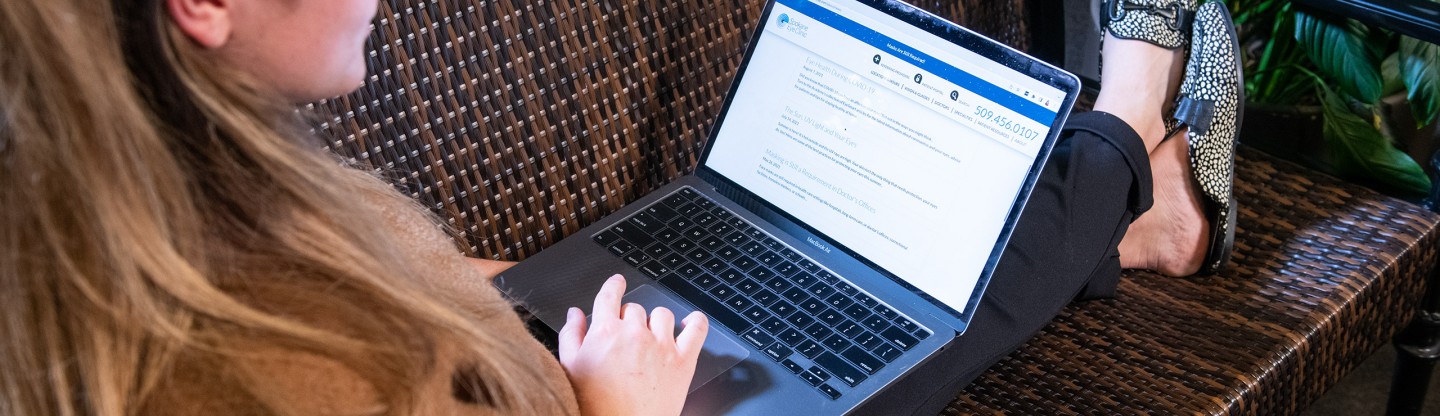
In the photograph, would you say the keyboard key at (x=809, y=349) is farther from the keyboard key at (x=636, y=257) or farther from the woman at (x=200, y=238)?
the woman at (x=200, y=238)

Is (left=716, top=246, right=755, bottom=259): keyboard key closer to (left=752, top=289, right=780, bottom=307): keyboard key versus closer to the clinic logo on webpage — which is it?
(left=752, top=289, right=780, bottom=307): keyboard key

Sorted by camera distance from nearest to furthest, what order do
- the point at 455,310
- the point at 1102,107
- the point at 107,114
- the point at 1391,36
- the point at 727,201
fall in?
the point at 107,114 → the point at 455,310 → the point at 727,201 → the point at 1102,107 → the point at 1391,36

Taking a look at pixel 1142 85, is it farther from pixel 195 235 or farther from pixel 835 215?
→ pixel 195 235

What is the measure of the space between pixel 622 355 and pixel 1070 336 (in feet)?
1.42

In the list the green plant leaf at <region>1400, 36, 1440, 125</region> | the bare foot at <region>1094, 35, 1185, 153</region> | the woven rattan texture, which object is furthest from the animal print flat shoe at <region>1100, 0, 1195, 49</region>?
the green plant leaf at <region>1400, 36, 1440, 125</region>

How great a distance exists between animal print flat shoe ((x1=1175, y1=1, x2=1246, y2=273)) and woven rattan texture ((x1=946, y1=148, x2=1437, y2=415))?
0.05m

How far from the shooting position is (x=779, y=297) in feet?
2.90

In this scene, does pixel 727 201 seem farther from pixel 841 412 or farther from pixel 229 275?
pixel 229 275

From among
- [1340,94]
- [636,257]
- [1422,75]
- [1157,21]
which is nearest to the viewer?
[636,257]

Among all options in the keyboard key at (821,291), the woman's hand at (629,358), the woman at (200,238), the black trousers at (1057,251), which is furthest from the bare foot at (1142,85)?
the woman at (200,238)

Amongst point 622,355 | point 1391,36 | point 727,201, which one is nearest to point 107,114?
point 622,355

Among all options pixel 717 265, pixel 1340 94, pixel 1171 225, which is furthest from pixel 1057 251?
pixel 1340 94

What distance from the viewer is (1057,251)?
96 cm

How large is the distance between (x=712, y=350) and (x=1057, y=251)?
0.32 m
